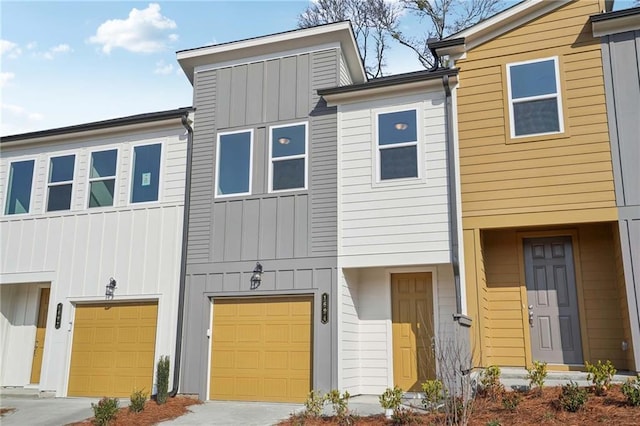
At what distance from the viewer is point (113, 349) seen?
10.5m

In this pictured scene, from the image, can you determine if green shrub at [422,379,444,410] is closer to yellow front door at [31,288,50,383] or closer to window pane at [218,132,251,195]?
window pane at [218,132,251,195]

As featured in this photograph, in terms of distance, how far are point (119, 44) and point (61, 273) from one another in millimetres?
6194

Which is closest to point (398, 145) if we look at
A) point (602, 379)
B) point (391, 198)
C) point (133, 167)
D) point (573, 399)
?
point (391, 198)

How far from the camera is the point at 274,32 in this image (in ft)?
34.1

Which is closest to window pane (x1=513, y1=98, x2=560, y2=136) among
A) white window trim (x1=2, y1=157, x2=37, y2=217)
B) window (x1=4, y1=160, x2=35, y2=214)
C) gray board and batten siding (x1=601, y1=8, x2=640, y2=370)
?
gray board and batten siding (x1=601, y1=8, x2=640, y2=370)

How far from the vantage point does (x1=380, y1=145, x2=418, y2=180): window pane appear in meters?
9.37

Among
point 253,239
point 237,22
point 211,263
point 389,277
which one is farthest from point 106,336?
point 237,22

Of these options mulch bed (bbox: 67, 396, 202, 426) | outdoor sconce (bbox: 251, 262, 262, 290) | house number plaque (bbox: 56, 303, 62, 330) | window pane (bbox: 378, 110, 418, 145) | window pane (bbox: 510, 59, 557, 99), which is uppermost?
window pane (bbox: 510, 59, 557, 99)

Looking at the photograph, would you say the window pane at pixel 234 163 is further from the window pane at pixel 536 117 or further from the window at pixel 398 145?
the window pane at pixel 536 117

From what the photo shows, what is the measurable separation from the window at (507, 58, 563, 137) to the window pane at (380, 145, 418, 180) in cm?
175

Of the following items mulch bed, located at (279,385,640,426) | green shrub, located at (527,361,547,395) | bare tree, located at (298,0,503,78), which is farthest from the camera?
bare tree, located at (298,0,503,78)

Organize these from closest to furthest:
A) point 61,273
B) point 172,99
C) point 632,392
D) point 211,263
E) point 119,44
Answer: point 632,392 → point 211,263 → point 61,273 → point 119,44 → point 172,99

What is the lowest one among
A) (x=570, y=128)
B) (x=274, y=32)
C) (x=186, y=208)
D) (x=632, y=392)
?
→ (x=632, y=392)

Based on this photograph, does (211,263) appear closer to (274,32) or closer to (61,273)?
(61,273)
